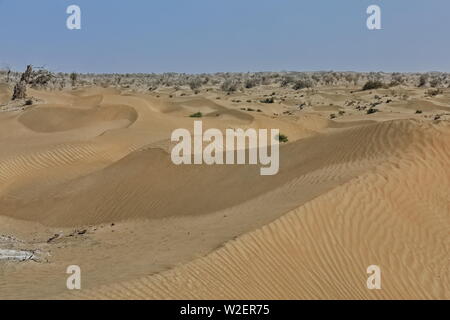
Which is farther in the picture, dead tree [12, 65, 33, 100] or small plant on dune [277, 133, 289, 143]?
dead tree [12, 65, 33, 100]

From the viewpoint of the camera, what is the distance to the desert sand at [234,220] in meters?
7.75

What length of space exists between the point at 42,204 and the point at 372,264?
9.73m

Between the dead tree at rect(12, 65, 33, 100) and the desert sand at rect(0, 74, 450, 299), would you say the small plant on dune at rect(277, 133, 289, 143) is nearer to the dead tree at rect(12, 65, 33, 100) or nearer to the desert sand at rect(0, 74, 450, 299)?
the desert sand at rect(0, 74, 450, 299)

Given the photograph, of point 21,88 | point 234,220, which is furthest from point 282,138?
point 21,88

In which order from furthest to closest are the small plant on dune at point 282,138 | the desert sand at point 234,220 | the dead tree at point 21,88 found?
the dead tree at point 21,88 → the small plant on dune at point 282,138 → the desert sand at point 234,220

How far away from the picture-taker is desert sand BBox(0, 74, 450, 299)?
775cm

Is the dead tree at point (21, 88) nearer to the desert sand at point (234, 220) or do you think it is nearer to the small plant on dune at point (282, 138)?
the desert sand at point (234, 220)

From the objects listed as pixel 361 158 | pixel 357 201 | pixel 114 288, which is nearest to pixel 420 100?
pixel 361 158

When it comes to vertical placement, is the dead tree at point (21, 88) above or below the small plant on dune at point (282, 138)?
above

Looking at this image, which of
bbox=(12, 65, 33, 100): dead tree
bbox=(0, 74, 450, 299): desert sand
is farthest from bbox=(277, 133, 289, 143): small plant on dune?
bbox=(12, 65, 33, 100): dead tree

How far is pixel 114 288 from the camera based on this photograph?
274 inches

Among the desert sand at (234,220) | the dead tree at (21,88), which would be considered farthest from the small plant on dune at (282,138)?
the dead tree at (21,88)

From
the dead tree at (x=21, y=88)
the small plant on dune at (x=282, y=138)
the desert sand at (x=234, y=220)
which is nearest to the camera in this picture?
the desert sand at (x=234, y=220)
